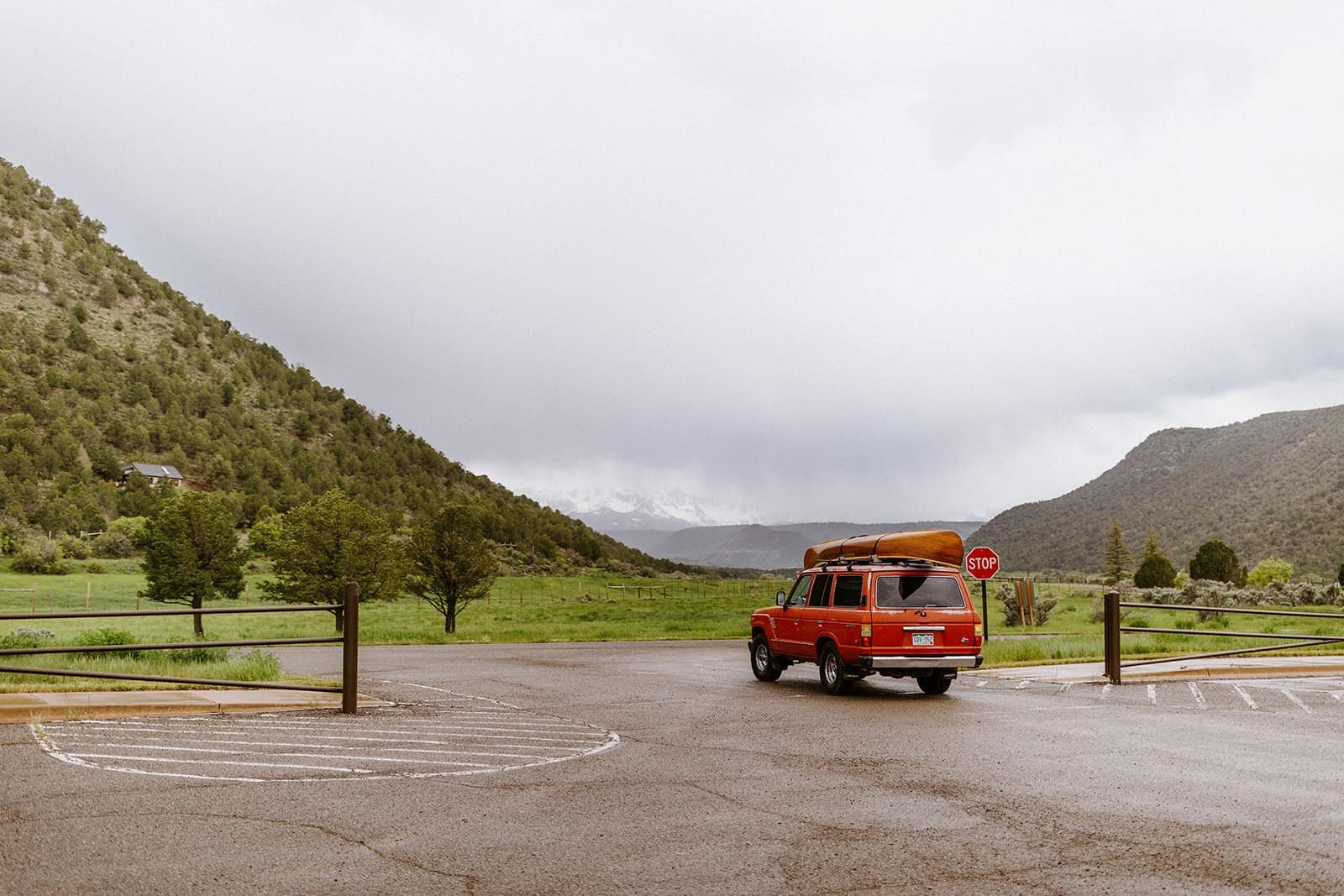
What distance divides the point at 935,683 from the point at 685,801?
9.75 m

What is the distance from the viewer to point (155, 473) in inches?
4218

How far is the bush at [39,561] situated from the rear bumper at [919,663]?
7271 cm

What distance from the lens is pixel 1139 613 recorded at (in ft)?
153

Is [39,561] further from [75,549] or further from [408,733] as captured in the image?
[408,733]

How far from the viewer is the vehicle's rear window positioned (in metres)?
16.3

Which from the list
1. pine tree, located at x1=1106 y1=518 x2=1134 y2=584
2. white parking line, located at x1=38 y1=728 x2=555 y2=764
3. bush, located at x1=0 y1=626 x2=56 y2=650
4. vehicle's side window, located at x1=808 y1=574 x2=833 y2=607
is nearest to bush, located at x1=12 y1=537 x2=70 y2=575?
bush, located at x1=0 y1=626 x2=56 y2=650

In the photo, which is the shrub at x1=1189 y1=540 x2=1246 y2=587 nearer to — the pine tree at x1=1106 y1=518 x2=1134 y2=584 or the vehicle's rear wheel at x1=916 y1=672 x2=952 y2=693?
the pine tree at x1=1106 y1=518 x2=1134 y2=584

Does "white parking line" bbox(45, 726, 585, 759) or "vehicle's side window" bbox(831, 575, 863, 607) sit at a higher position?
"vehicle's side window" bbox(831, 575, 863, 607)

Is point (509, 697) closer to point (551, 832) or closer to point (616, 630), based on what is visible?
point (551, 832)

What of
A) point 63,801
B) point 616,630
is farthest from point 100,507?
point 63,801

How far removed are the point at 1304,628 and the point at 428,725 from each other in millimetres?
30161

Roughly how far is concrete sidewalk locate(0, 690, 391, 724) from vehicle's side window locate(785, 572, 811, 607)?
685 cm

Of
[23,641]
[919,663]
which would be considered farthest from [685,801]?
[23,641]

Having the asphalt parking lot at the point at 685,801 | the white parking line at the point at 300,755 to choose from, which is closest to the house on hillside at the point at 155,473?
the asphalt parking lot at the point at 685,801
